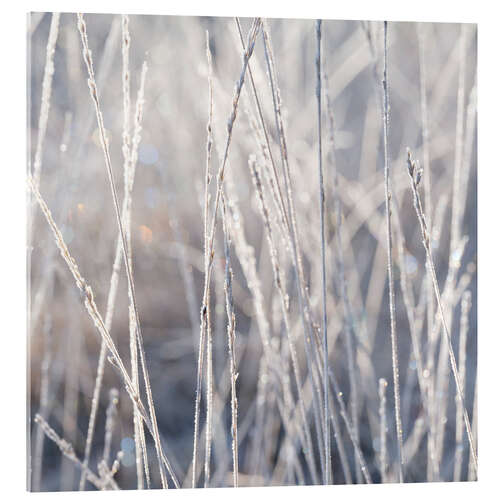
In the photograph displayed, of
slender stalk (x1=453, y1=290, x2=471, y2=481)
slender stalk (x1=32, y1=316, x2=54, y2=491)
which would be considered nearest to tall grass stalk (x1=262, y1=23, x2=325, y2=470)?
slender stalk (x1=453, y1=290, x2=471, y2=481)

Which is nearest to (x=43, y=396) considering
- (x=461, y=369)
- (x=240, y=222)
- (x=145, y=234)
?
(x=145, y=234)

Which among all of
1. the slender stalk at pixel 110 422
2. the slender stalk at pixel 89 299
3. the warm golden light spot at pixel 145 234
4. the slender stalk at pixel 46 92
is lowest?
the slender stalk at pixel 110 422

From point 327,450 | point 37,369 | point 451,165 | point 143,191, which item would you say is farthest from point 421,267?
point 37,369

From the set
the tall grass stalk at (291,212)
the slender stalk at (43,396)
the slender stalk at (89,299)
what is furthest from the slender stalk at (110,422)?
the tall grass stalk at (291,212)

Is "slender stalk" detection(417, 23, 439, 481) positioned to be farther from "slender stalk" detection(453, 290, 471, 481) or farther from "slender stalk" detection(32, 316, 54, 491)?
"slender stalk" detection(32, 316, 54, 491)

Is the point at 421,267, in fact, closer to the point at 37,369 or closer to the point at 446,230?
the point at 446,230

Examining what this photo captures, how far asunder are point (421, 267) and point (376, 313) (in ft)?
0.50

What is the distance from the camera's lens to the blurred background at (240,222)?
1.35 metres

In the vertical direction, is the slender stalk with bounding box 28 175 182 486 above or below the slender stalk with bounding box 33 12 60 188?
below

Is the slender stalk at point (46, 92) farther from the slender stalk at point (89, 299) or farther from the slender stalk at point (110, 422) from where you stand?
the slender stalk at point (110, 422)

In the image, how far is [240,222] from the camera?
1.32m

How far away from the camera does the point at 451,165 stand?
1493mm

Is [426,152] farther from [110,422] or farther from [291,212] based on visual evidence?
[110,422]

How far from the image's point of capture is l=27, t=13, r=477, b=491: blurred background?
4.42 feet
